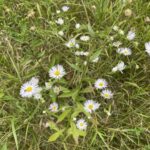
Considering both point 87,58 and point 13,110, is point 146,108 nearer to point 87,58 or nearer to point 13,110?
point 87,58

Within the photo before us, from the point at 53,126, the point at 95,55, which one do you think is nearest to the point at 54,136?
the point at 53,126

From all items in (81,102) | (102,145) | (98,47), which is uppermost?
(98,47)

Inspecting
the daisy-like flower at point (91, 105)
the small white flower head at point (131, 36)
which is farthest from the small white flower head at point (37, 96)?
the small white flower head at point (131, 36)

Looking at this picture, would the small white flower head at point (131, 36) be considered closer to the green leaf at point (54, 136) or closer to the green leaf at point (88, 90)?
the green leaf at point (88, 90)

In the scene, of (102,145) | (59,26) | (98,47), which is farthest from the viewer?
(59,26)

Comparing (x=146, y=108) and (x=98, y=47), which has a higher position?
(x=98, y=47)

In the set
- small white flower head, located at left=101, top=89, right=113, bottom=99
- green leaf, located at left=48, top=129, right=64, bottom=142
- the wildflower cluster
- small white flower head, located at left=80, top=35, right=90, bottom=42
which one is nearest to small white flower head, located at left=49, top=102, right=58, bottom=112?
the wildflower cluster

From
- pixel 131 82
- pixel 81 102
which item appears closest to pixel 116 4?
pixel 131 82
